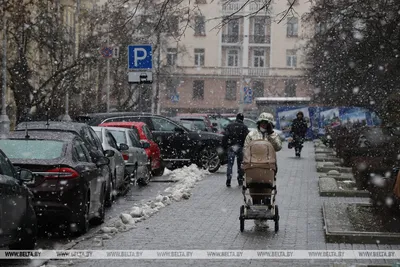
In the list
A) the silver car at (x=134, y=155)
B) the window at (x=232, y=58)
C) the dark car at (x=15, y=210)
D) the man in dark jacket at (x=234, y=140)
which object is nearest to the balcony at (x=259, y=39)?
the window at (x=232, y=58)

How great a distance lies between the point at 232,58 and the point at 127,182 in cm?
7945

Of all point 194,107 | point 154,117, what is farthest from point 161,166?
point 194,107

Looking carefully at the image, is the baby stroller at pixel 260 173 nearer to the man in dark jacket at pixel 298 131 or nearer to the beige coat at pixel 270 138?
the beige coat at pixel 270 138

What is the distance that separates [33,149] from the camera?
46.8 feet

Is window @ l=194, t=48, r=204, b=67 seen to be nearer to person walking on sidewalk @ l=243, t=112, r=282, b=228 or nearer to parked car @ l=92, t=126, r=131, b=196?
parked car @ l=92, t=126, r=131, b=196

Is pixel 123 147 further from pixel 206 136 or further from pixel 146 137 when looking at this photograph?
pixel 206 136

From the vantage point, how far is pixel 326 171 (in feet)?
97.0

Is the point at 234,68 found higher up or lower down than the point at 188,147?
higher up

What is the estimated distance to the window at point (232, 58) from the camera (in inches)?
3979

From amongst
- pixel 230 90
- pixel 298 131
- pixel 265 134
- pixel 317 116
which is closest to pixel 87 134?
pixel 265 134

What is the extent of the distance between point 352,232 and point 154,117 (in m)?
18.4

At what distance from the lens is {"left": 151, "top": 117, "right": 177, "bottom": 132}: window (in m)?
30.8

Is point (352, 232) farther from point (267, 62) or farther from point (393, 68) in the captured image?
point (267, 62)

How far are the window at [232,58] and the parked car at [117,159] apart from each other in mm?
78819
